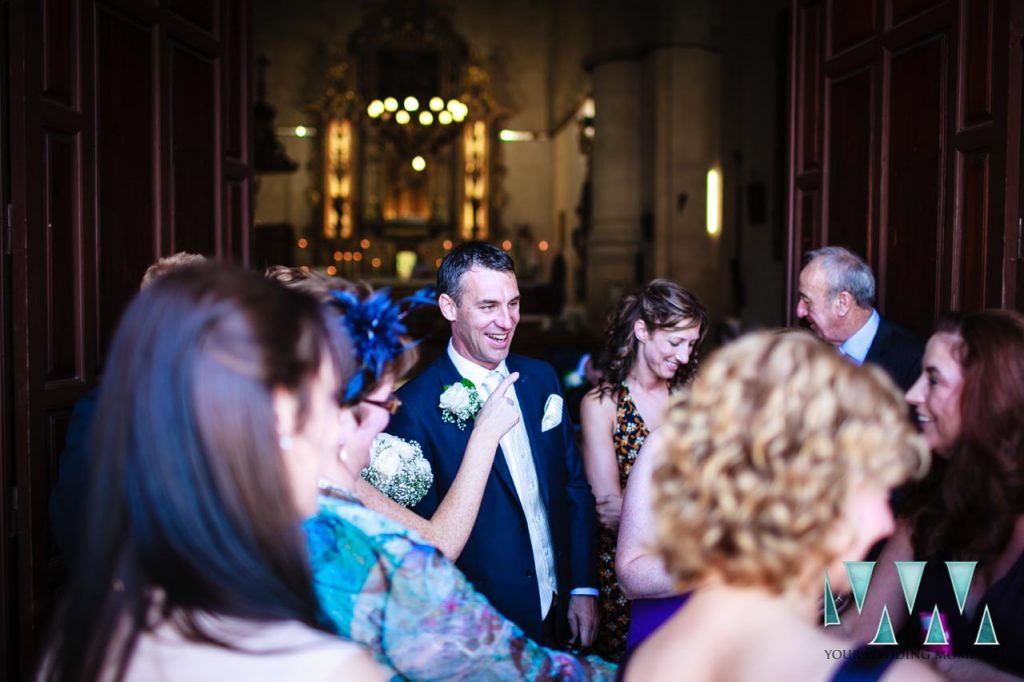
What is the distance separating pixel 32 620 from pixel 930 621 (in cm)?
253

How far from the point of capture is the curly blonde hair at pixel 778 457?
1.24 m

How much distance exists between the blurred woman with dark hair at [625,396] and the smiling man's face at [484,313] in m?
0.51

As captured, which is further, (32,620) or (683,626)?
(32,620)

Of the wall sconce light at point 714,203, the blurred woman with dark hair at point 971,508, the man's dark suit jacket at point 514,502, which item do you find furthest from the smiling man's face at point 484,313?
the wall sconce light at point 714,203

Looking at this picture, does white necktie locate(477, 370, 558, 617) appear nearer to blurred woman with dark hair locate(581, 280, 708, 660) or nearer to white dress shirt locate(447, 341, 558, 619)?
white dress shirt locate(447, 341, 558, 619)

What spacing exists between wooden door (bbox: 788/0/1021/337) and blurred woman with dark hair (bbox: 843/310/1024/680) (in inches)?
43.5

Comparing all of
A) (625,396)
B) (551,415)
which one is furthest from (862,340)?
(551,415)

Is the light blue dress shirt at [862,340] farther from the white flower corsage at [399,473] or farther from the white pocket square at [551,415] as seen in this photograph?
the white flower corsage at [399,473]

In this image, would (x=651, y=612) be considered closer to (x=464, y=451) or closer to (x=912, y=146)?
(x=464, y=451)

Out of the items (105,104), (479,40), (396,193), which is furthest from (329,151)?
(105,104)

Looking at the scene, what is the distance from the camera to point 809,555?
4.16 feet

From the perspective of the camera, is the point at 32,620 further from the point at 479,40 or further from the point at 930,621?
the point at 479,40

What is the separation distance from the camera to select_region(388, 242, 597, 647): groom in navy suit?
280 centimetres

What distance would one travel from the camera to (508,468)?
2885 millimetres
